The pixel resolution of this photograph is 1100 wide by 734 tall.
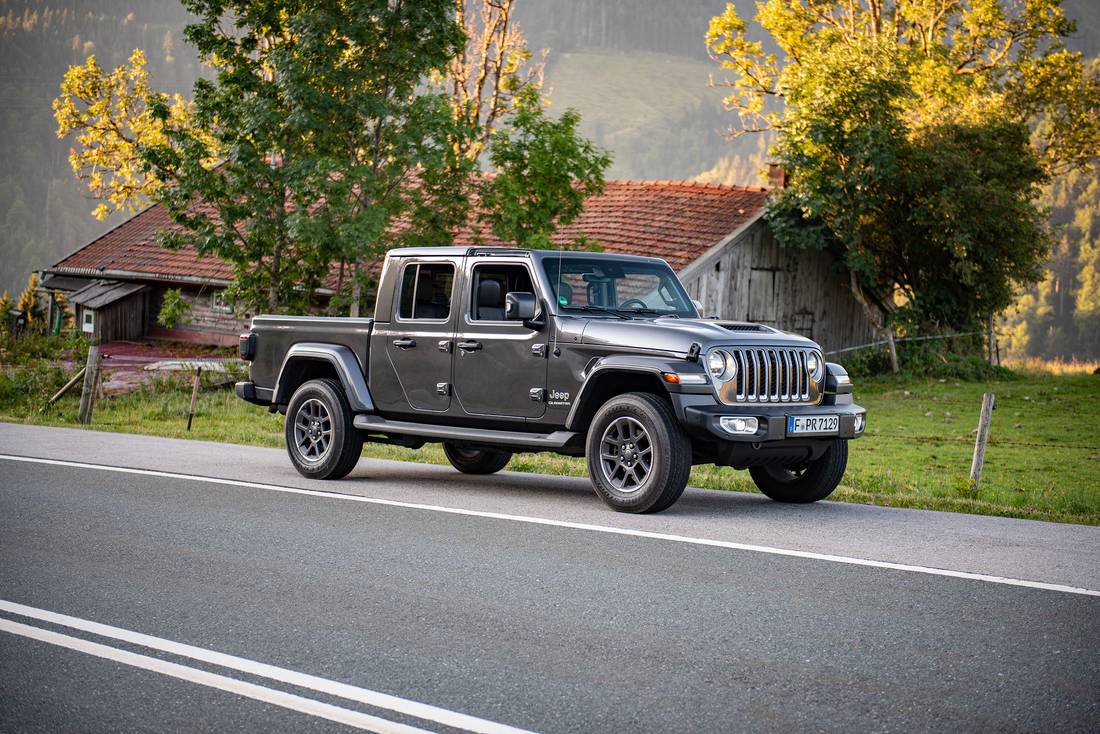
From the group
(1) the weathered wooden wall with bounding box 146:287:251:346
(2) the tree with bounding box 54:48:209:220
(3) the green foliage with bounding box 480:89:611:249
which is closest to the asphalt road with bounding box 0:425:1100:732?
(3) the green foliage with bounding box 480:89:611:249

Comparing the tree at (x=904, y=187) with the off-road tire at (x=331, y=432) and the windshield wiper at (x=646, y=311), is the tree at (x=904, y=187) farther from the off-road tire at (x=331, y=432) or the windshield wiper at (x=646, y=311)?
the off-road tire at (x=331, y=432)

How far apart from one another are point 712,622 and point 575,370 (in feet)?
14.2

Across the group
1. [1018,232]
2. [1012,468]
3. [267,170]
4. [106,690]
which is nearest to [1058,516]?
[1012,468]

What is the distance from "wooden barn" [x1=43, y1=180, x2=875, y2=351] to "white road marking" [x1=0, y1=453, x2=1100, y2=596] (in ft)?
46.0

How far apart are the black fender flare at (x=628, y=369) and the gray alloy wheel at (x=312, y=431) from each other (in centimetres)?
283

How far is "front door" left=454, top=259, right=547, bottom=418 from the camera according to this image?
10719 mm

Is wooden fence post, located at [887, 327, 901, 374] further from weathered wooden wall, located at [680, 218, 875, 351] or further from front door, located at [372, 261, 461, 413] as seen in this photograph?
front door, located at [372, 261, 461, 413]

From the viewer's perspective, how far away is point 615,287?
36.8ft

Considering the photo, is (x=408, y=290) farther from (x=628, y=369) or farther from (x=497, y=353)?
(x=628, y=369)

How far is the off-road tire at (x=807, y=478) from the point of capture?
10719 millimetres

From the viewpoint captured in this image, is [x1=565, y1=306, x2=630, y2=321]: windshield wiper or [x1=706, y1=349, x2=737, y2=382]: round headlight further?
[x1=565, y1=306, x2=630, y2=321]: windshield wiper

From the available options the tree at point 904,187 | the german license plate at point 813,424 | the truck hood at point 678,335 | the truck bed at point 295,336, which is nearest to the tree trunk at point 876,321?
the tree at point 904,187

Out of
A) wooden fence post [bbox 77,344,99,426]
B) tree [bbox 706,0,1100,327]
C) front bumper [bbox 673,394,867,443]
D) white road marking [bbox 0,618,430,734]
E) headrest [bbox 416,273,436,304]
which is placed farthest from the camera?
tree [bbox 706,0,1100,327]

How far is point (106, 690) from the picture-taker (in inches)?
201
